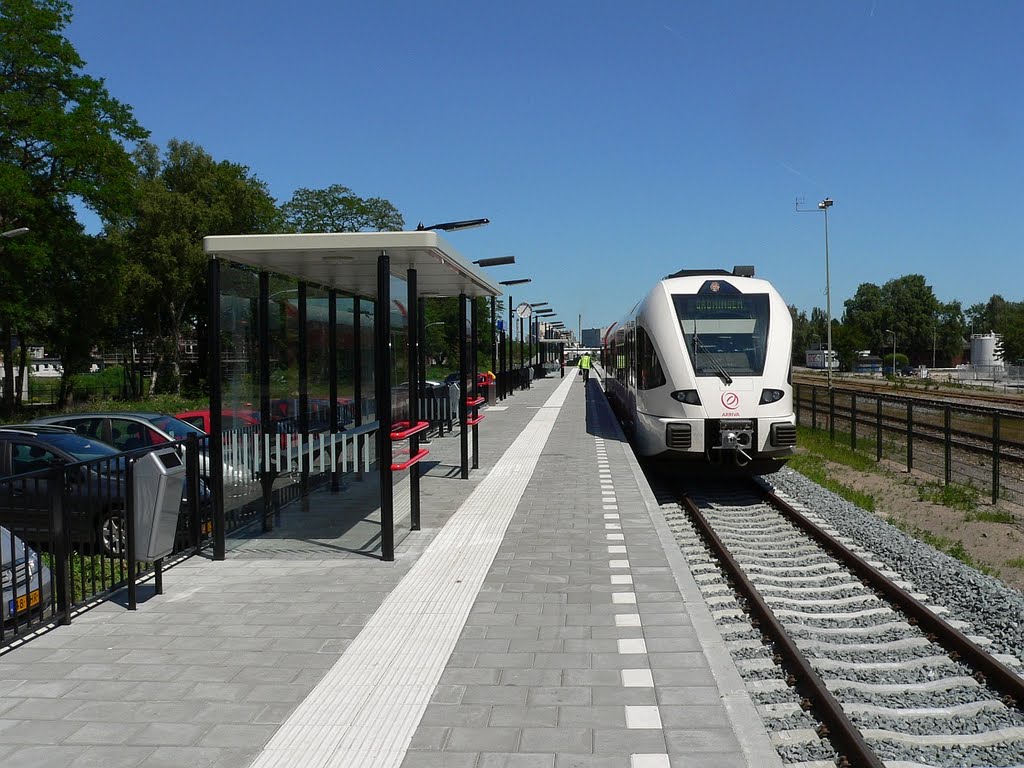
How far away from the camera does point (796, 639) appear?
6270 mm

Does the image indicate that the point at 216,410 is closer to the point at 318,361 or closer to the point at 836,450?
the point at 318,361

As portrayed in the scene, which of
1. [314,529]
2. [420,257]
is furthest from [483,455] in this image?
[420,257]

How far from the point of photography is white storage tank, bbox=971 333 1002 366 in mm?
89062

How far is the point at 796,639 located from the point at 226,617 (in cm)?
392

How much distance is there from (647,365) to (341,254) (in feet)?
21.6

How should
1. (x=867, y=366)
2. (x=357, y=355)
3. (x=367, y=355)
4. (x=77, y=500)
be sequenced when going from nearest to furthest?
(x=77, y=500), (x=357, y=355), (x=367, y=355), (x=867, y=366)

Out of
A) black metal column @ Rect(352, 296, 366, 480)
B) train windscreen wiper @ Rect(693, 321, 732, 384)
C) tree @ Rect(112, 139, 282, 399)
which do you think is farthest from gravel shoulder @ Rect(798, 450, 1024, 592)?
tree @ Rect(112, 139, 282, 399)

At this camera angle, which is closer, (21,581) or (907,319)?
(21,581)

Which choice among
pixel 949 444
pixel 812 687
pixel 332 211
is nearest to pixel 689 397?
pixel 949 444

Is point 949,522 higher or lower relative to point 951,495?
lower

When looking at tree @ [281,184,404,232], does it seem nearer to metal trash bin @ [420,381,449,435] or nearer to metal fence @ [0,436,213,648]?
metal trash bin @ [420,381,449,435]

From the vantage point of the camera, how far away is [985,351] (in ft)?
299

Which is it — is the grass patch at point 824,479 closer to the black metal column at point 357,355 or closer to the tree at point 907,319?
the black metal column at point 357,355

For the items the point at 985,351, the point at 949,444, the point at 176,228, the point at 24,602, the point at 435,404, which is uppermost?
the point at 176,228
